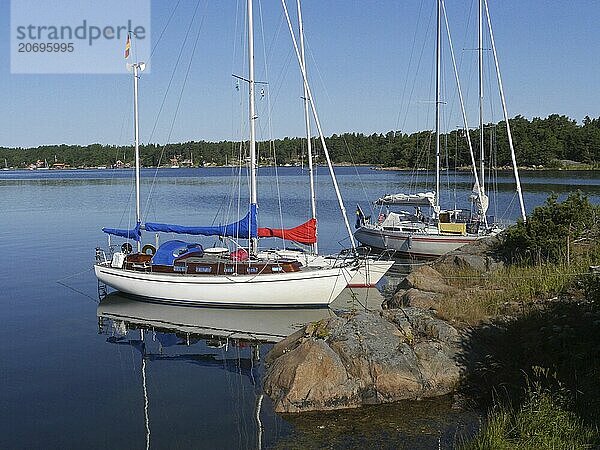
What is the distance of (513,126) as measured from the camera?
129250 mm

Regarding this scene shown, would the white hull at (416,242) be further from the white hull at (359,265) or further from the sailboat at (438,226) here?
the white hull at (359,265)

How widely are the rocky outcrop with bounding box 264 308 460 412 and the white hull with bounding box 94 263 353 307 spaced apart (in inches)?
273

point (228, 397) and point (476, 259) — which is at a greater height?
point (476, 259)

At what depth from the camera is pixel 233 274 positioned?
21281 millimetres

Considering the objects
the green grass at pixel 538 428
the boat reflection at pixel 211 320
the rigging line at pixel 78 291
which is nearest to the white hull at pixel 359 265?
the boat reflection at pixel 211 320

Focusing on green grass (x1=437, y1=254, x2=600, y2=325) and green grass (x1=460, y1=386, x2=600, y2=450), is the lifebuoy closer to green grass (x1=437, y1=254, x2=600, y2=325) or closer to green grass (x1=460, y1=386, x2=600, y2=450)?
green grass (x1=437, y1=254, x2=600, y2=325)

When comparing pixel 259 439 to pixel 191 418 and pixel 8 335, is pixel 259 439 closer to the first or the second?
pixel 191 418

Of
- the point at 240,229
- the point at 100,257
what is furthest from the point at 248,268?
the point at 100,257

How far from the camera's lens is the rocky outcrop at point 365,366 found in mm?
12570

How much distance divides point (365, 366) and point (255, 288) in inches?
343

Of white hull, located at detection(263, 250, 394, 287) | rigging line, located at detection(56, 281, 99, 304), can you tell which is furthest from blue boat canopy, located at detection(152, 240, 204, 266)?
rigging line, located at detection(56, 281, 99, 304)

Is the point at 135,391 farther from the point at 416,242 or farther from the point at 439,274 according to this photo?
the point at 416,242

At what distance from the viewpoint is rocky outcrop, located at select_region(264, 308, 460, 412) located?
12570mm

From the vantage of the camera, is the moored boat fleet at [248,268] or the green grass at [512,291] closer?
the green grass at [512,291]
